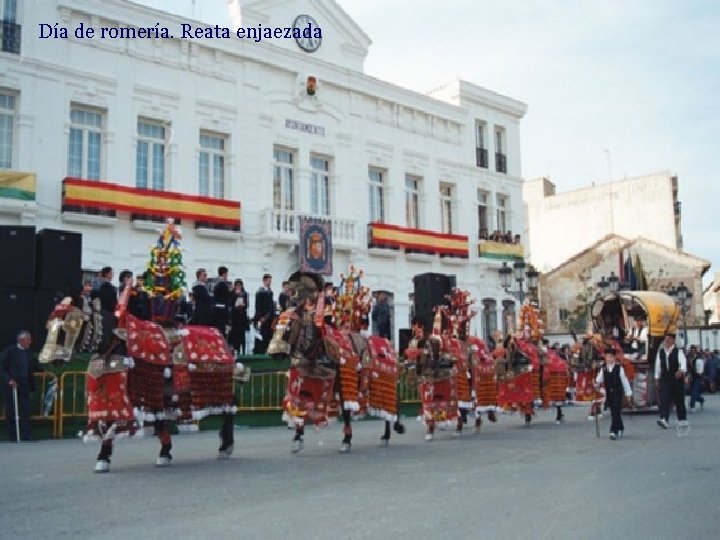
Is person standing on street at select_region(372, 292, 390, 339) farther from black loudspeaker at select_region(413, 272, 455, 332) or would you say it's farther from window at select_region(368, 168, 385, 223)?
window at select_region(368, 168, 385, 223)

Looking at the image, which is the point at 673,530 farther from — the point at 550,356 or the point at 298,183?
the point at 298,183

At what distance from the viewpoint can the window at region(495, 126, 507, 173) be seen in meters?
36.8

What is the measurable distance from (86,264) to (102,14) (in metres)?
7.55

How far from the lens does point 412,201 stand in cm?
3262

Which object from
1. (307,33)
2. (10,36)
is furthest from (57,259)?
(307,33)

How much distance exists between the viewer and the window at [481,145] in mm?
35694

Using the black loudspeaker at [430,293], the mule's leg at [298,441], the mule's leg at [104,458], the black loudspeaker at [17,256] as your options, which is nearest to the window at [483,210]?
the black loudspeaker at [430,293]

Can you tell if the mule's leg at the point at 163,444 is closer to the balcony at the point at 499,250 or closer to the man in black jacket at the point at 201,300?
the man in black jacket at the point at 201,300

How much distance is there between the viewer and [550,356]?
59.8 ft

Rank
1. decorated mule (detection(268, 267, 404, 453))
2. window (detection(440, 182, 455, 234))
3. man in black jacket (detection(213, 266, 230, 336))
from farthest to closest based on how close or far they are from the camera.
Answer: window (detection(440, 182, 455, 234))
man in black jacket (detection(213, 266, 230, 336))
decorated mule (detection(268, 267, 404, 453))

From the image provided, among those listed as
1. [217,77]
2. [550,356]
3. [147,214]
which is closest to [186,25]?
[217,77]

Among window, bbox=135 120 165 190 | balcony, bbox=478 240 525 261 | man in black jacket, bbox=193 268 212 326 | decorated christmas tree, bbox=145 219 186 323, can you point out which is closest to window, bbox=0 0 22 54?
window, bbox=135 120 165 190

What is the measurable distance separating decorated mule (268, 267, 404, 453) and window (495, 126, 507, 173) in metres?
25.5

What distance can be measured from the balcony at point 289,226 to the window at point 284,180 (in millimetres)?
930
